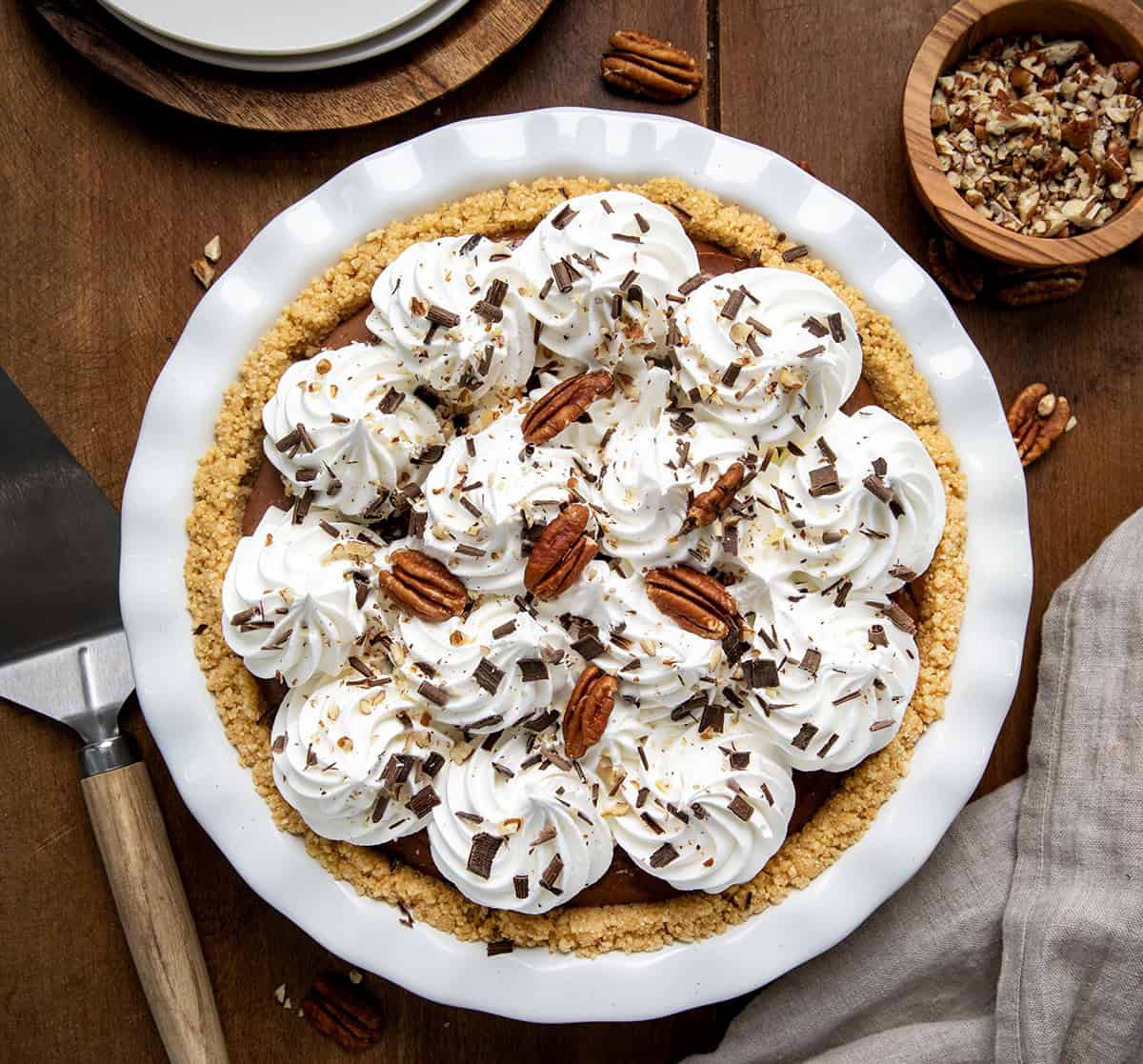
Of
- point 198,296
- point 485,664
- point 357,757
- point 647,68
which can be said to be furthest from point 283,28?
point 357,757

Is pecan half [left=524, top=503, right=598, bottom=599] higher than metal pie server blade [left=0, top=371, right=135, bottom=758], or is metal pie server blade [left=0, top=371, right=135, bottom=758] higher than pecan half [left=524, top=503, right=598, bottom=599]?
pecan half [left=524, top=503, right=598, bottom=599]

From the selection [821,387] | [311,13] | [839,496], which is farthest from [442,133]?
[839,496]

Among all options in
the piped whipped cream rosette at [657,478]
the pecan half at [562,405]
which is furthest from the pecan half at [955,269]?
the pecan half at [562,405]

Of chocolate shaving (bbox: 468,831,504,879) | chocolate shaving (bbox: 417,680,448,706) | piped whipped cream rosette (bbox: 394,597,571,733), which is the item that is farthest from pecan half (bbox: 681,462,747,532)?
chocolate shaving (bbox: 468,831,504,879)

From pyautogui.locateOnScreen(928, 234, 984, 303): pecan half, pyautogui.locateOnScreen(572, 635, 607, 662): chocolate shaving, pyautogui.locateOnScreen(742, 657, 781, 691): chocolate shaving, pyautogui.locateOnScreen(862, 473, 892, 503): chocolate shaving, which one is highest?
pyautogui.locateOnScreen(928, 234, 984, 303): pecan half

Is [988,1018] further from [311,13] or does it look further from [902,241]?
[311,13]

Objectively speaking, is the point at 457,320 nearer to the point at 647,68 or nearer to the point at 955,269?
the point at 647,68

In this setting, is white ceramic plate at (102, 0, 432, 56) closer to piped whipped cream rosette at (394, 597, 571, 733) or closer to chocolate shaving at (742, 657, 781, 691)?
piped whipped cream rosette at (394, 597, 571, 733)

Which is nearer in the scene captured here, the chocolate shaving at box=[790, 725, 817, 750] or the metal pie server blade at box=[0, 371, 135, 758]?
the chocolate shaving at box=[790, 725, 817, 750]
